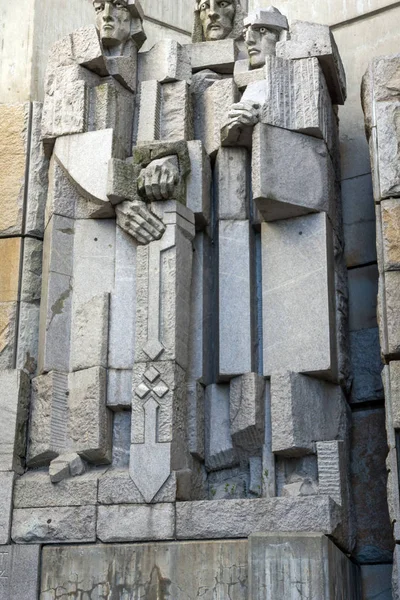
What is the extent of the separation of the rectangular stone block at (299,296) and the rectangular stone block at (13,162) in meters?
1.94

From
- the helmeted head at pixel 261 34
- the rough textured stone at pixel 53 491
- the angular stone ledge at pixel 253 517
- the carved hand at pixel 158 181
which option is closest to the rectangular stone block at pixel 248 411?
the angular stone ledge at pixel 253 517

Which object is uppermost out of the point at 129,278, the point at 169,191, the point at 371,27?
the point at 371,27

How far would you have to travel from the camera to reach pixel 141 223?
8344mm

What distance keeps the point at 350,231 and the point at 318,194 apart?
861 millimetres

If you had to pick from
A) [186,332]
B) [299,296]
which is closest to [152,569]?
[186,332]

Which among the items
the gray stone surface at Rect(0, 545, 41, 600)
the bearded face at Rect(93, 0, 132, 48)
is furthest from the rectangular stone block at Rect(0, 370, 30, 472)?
the bearded face at Rect(93, 0, 132, 48)

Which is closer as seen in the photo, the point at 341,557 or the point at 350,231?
the point at 341,557

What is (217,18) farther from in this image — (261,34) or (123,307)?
(123,307)

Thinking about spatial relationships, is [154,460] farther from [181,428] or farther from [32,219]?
[32,219]

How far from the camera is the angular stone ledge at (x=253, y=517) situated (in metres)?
7.34

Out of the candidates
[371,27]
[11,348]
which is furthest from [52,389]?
[371,27]

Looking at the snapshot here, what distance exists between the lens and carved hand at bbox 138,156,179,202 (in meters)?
8.34

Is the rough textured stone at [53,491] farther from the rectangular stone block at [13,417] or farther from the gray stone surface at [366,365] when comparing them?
the gray stone surface at [366,365]

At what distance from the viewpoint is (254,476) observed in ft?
26.3
